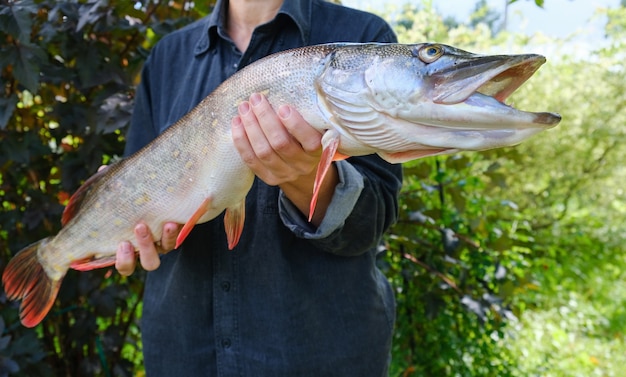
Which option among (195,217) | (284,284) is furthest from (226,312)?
(195,217)

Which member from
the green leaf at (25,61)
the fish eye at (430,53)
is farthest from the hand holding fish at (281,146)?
the green leaf at (25,61)

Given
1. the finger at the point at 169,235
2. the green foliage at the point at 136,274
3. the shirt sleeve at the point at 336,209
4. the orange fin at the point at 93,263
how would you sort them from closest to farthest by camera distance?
the shirt sleeve at the point at 336,209 → the finger at the point at 169,235 → the orange fin at the point at 93,263 → the green foliage at the point at 136,274

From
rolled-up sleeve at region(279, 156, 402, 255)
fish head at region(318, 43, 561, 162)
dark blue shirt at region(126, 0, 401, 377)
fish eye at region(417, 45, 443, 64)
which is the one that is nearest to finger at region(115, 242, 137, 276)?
dark blue shirt at region(126, 0, 401, 377)

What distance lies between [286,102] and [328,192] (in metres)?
0.27

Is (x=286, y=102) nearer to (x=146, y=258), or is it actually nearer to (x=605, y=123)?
(x=146, y=258)

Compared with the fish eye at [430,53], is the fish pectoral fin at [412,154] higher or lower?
lower

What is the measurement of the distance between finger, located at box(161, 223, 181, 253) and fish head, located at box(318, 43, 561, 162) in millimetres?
541

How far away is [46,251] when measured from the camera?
165cm

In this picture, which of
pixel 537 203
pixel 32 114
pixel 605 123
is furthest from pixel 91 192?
pixel 605 123

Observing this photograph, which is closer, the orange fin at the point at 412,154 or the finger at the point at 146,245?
the orange fin at the point at 412,154

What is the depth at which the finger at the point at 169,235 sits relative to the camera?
57.2 inches

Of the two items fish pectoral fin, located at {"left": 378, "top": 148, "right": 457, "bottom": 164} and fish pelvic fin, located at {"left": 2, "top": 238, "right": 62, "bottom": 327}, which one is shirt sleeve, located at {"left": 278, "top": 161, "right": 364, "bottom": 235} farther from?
fish pelvic fin, located at {"left": 2, "top": 238, "right": 62, "bottom": 327}

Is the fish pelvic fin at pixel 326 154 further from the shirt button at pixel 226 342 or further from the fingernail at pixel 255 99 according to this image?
the shirt button at pixel 226 342

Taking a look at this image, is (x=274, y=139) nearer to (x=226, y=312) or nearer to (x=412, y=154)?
(x=412, y=154)
